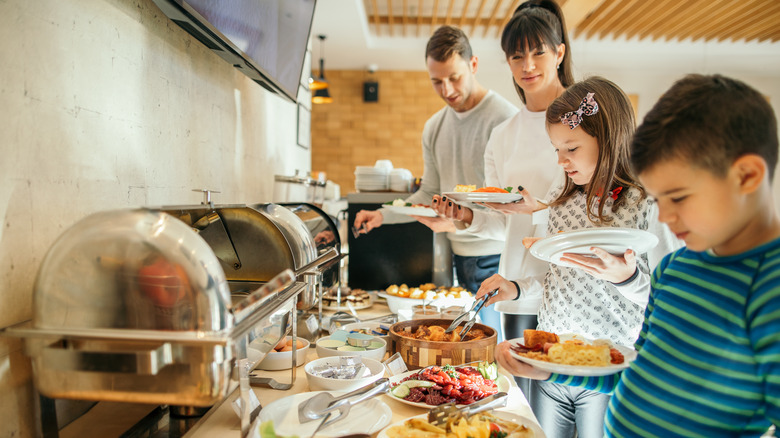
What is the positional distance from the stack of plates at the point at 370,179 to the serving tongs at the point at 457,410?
2554mm

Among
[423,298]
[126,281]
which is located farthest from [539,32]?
[126,281]

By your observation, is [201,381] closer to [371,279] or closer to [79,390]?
[79,390]

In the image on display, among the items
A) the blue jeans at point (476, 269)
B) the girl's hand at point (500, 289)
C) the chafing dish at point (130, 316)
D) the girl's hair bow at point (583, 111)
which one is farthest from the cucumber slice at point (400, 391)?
the blue jeans at point (476, 269)

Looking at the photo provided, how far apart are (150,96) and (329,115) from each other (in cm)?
721

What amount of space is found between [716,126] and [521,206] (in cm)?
124

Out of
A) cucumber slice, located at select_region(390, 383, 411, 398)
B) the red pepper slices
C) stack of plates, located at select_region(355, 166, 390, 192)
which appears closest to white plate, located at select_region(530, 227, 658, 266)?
the red pepper slices

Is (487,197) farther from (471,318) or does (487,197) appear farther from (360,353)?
(360,353)

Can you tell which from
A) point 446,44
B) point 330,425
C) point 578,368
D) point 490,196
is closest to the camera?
point 578,368

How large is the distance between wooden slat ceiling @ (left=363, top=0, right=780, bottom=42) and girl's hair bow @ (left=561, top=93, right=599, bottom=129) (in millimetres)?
4598

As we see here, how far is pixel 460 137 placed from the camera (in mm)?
3189

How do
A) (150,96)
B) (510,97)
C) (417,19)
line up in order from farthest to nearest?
(510,97) < (417,19) < (150,96)

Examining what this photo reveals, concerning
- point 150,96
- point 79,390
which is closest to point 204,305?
point 79,390

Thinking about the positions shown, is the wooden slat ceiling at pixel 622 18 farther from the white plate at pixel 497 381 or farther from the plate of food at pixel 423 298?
the white plate at pixel 497 381

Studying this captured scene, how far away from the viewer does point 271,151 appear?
3219mm
